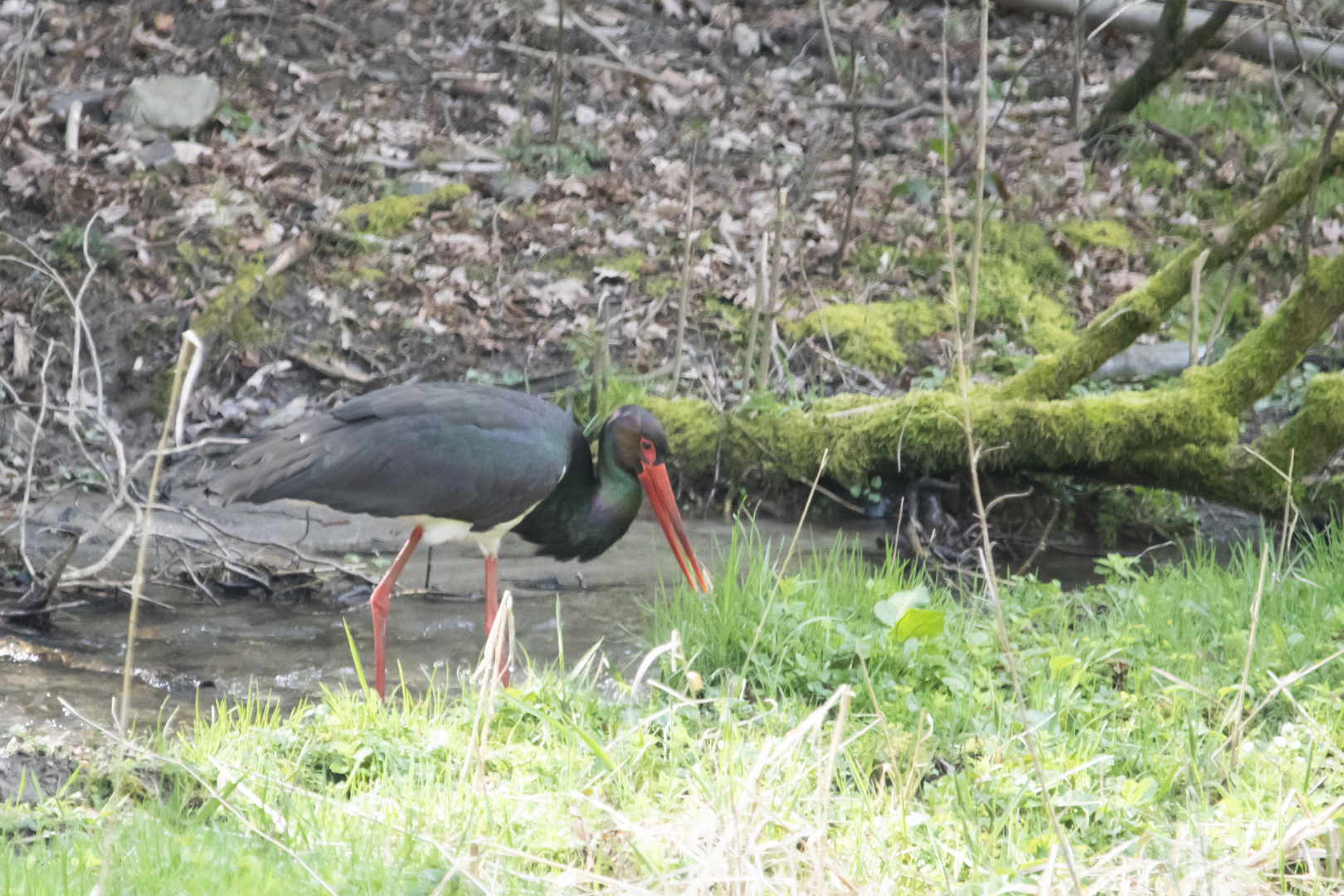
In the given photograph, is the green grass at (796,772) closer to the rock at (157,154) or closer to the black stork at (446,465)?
the black stork at (446,465)

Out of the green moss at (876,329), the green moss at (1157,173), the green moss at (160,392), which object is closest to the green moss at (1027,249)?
the green moss at (876,329)

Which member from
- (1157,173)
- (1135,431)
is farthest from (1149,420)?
(1157,173)

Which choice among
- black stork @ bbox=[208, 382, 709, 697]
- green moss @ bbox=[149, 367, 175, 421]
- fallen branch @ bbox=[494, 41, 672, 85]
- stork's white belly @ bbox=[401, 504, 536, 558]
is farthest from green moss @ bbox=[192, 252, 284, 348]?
fallen branch @ bbox=[494, 41, 672, 85]

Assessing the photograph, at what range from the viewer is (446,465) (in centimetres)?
425

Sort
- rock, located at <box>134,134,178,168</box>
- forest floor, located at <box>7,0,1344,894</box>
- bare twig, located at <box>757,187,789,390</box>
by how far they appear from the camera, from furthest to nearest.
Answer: rock, located at <box>134,134,178,168</box> → bare twig, located at <box>757,187,789,390</box> → forest floor, located at <box>7,0,1344,894</box>

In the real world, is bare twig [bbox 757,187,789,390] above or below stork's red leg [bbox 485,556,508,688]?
above

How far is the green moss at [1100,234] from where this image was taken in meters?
A: 7.88

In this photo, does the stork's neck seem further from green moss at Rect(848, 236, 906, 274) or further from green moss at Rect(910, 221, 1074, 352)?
green moss at Rect(848, 236, 906, 274)

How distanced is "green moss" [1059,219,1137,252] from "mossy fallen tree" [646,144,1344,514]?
112 inches

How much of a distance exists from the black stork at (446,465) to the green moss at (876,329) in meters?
2.47

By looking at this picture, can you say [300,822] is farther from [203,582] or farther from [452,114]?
[452,114]

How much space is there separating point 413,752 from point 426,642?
1.70m

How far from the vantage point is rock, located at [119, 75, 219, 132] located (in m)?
8.28

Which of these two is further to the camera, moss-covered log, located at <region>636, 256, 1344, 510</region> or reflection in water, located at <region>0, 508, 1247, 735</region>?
moss-covered log, located at <region>636, 256, 1344, 510</region>
